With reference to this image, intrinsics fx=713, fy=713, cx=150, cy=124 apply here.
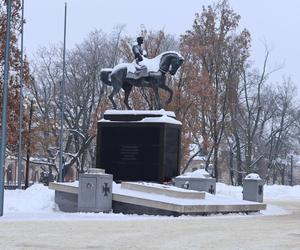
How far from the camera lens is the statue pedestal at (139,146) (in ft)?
86.4

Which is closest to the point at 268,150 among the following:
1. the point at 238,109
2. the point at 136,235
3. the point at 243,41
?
the point at 238,109

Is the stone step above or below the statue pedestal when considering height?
below

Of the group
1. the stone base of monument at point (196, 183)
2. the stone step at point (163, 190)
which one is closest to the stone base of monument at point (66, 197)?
the stone step at point (163, 190)

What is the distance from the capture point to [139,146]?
87.4ft

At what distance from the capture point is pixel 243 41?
2055 inches

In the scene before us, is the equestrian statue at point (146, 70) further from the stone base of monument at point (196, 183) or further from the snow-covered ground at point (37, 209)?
the snow-covered ground at point (37, 209)

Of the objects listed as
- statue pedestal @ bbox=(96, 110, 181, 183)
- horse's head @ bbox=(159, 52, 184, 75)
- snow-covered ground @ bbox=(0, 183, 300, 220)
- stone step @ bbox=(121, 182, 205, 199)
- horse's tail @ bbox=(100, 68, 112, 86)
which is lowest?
snow-covered ground @ bbox=(0, 183, 300, 220)

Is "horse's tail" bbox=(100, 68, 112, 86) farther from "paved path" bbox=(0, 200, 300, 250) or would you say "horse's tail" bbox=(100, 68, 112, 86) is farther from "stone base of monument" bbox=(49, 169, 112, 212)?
"paved path" bbox=(0, 200, 300, 250)

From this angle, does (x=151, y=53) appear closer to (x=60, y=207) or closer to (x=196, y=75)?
(x=196, y=75)

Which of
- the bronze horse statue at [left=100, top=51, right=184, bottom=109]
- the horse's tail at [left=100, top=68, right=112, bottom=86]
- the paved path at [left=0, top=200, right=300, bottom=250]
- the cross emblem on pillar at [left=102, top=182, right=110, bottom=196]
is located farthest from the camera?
the horse's tail at [left=100, top=68, right=112, bottom=86]

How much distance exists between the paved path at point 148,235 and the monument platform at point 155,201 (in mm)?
2043

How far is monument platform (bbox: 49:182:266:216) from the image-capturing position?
21672mm

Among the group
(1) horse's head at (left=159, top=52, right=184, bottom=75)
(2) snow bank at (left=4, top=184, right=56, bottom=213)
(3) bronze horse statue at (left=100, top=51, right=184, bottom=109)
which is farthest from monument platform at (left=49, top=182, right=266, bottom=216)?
(1) horse's head at (left=159, top=52, right=184, bottom=75)

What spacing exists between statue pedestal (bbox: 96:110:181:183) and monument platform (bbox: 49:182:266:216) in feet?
6.86
